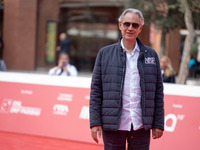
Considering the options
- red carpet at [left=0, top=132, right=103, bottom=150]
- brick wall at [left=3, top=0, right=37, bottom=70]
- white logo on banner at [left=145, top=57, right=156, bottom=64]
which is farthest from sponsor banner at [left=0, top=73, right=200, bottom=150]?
brick wall at [left=3, top=0, right=37, bottom=70]

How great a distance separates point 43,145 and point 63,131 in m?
0.58

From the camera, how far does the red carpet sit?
6.04 metres

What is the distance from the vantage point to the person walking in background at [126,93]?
10.4 feet

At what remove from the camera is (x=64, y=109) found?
6820mm

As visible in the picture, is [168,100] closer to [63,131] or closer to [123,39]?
[63,131]

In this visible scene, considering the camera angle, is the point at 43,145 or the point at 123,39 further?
the point at 43,145

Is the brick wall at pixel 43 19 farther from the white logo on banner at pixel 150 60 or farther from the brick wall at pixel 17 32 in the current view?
the white logo on banner at pixel 150 60

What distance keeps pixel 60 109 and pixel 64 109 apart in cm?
9

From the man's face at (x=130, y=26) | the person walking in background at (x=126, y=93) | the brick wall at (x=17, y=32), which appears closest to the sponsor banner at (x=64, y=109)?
the person walking in background at (x=126, y=93)

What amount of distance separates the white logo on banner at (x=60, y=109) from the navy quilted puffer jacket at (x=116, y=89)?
360 cm

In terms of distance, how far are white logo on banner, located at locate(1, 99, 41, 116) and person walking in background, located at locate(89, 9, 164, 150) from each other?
13.0 ft

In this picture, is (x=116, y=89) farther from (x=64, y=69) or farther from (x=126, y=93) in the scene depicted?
(x=64, y=69)

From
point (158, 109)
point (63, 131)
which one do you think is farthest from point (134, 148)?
point (63, 131)

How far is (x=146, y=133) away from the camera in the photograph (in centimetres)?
329
